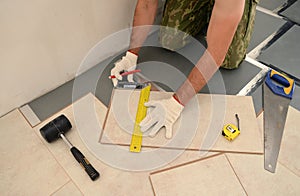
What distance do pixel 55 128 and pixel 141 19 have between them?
0.75m

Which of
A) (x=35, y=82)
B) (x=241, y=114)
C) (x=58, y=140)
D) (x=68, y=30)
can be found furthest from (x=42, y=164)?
(x=241, y=114)

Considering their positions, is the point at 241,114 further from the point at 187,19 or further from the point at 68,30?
the point at 68,30

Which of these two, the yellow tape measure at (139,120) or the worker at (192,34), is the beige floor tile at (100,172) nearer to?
the yellow tape measure at (139,120)

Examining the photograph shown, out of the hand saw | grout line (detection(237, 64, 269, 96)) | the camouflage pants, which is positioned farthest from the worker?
the hand saw

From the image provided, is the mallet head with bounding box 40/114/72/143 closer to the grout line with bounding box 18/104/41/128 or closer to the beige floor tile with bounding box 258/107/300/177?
the grout line with bounding box 18/104/41/128

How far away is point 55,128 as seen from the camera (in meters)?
1.27

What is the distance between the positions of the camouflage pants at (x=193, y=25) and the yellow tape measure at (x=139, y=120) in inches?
16.7

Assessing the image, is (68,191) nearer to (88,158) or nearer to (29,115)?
(88,158)

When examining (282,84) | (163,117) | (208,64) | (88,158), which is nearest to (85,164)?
(88,158)

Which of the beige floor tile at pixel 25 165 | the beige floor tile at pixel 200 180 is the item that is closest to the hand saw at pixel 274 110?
the beige floor tile at pixel 200 180

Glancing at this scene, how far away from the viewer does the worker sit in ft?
3.65

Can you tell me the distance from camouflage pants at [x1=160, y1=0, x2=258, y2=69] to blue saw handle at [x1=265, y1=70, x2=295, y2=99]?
226 mm

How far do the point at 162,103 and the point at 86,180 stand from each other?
0.50 meters

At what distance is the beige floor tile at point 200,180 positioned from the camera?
114 centimetres
